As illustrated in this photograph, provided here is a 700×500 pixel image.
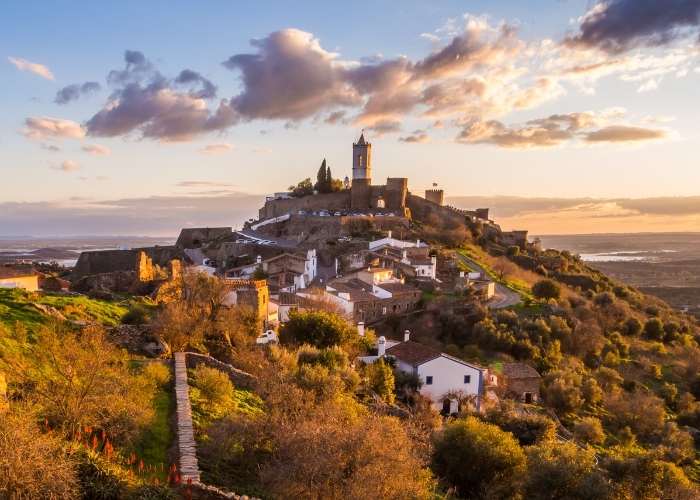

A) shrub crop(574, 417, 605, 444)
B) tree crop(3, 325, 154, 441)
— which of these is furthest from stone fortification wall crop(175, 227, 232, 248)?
tree crop(3, 325, 154, 441)

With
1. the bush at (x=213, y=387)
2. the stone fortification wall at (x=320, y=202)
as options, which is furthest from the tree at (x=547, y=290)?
the bush at (x=213, y=387)

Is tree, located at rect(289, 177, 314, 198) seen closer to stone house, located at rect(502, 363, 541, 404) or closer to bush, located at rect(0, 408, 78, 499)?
stone house, located at rect(502, 363, 541, 404)

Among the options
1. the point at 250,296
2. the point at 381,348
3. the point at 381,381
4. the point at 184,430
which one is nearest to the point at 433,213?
the point at 381,348

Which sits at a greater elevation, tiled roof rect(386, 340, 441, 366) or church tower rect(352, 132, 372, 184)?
church tower rect(352, 132, 372, 184)

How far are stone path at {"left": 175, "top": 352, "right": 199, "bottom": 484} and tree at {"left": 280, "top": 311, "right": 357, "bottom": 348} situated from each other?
7.36m

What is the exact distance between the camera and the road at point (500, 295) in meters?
36.9

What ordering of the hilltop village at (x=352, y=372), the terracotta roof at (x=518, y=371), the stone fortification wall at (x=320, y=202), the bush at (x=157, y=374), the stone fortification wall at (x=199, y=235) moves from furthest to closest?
1. the stone fortification wall at (x=320, y=202)
2. the stone fortification wall at (x=199, y=235)
3. the terracotta roof at (x=518, y=371)
4. the bush at (x=157, y=374)
5. the hilltop village at (x=352, y=372)

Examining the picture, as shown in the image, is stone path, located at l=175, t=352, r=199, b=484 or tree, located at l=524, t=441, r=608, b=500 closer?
stone path, located at l=175, t=352, r=199, b=484

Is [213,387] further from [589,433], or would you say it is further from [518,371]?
[518,371]

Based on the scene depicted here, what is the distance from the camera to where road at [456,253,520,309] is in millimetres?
36938

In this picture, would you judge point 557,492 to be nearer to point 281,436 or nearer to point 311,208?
point 281,436

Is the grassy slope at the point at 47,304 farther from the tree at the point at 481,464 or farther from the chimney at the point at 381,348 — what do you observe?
the tree at the point at 481,464

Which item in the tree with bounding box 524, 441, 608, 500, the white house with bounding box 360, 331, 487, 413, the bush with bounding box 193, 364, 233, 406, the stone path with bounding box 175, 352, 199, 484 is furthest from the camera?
the white house with bounding box 360, 331, 487, 413

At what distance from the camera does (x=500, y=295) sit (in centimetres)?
4022
